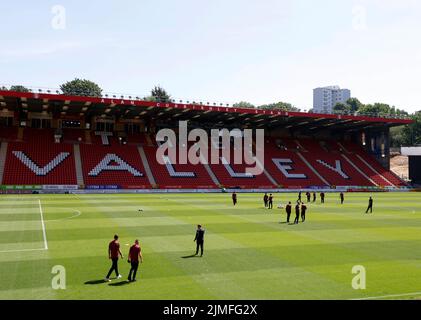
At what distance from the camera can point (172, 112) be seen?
6962cm

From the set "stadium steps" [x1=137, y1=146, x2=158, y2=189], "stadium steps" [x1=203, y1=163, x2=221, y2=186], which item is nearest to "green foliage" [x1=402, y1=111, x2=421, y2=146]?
"stadium steps" [x1=203, y1=163, x2=221, y2=186]

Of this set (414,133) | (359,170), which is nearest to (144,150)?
(359,170)

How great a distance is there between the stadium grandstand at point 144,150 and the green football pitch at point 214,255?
85.0 ft

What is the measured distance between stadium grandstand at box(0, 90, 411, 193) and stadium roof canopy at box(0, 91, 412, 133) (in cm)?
15

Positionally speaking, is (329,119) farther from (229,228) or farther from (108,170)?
(229,228)

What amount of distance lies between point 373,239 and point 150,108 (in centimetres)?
4698

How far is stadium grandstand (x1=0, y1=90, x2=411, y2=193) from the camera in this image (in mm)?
60000

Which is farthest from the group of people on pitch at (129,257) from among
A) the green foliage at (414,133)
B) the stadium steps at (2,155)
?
the green foliage at (414,133)

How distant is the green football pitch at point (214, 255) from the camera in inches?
571

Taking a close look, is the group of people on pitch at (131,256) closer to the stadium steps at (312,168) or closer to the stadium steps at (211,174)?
the stadium steps at (211,174)

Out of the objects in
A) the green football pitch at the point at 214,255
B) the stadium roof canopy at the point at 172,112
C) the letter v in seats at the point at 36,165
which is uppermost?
the stadium roof canopy at the point at 172,112

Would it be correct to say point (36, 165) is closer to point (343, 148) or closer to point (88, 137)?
point (88, 137)

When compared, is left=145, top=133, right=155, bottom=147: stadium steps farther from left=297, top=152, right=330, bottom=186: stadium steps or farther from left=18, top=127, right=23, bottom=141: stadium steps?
left=297, top=152, right=330, bottom=186: stadium steps
